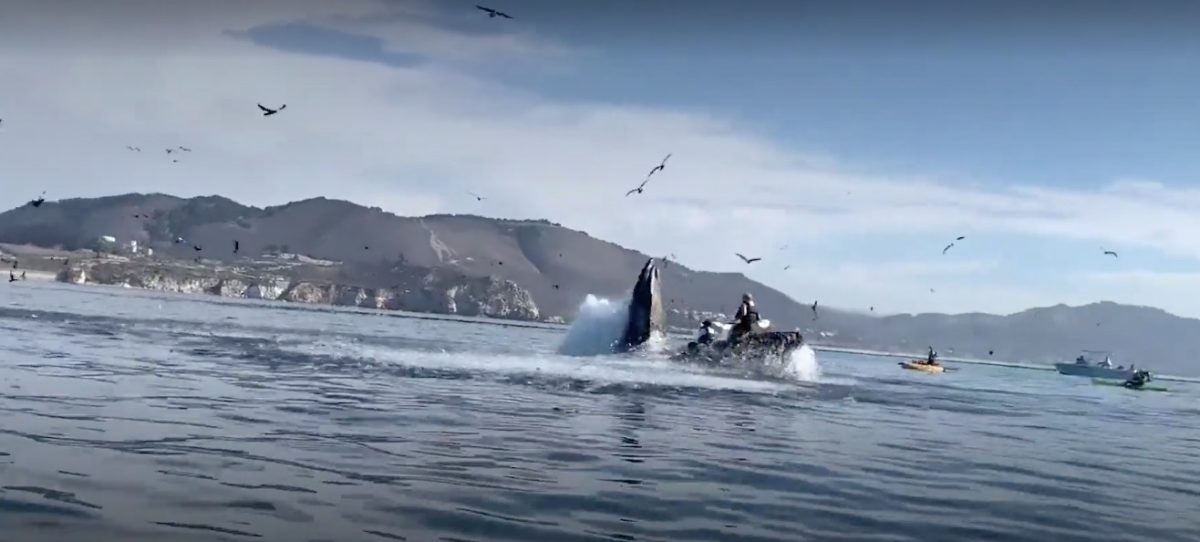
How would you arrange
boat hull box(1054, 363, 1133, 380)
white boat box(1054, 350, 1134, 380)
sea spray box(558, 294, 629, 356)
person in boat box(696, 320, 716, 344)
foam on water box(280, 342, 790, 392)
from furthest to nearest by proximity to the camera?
1. white boat box(1054, 350, 1134, 380)
2. boat hull box(1054, 363, 1133, 380)
3. sea spray box(558, 294, 629, 356)
4. person in boat box(696, 320, 716, 344)
5. foam on water box(280, 342, 790, 392)

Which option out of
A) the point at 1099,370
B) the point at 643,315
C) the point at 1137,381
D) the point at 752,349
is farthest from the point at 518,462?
the point at 1099,370

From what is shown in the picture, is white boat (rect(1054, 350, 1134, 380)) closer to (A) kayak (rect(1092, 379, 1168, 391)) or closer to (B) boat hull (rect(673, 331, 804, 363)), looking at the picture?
(A) kayak (rect(1092, 379, 1168, 391))

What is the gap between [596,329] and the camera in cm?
6550

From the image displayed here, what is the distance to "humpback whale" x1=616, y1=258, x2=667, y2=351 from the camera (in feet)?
197

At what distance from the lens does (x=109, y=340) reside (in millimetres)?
41531

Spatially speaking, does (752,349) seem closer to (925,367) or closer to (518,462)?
(518,462)

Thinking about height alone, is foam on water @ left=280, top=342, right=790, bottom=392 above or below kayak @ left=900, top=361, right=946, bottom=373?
below

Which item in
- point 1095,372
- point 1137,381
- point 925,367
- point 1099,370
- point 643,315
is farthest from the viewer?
point 1095,372

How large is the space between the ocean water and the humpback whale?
24121 millimetres

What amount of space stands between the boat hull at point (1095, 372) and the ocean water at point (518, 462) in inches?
2324

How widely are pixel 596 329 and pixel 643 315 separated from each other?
18.7 ft

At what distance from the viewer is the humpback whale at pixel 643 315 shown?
6000 cm

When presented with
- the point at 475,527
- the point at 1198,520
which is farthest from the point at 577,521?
the point at 1198,520

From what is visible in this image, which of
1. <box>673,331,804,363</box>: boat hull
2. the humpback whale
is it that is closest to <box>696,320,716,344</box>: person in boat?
<box>673,331,804,363</box>: boat hull
